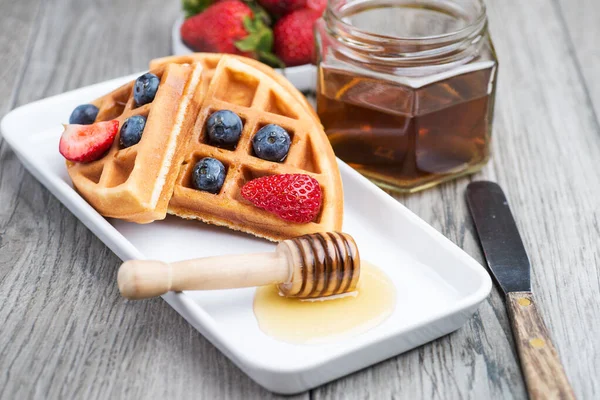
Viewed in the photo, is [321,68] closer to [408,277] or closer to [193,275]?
[408,277]

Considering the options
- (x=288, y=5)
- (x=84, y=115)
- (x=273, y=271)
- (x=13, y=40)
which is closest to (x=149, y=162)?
(x=84, y=115)

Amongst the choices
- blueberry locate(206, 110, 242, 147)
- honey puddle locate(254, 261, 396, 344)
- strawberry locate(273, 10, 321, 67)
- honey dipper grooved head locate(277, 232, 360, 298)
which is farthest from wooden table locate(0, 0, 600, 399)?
strawberry locate(273, 10, 321, 67)

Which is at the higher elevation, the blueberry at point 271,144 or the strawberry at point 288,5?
the blueberry at point 271,144

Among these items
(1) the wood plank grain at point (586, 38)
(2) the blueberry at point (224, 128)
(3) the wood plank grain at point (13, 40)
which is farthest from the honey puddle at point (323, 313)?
(3) the wood plank grain at point (13, 40)

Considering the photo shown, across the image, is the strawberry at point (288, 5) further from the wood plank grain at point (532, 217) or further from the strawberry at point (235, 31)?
the wood plank grain at point (532, 217)

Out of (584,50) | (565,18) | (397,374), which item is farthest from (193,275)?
(565,18)

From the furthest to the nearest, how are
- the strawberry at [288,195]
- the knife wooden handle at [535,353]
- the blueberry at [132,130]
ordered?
the blueberry at [132,130]
the strawberry at [288,195]
the knife wooden handle at [535,353]
